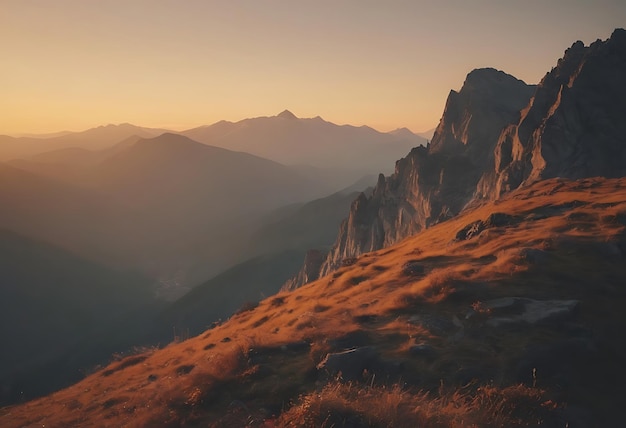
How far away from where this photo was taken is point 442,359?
10.9 metres

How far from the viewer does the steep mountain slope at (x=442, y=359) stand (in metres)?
8.39

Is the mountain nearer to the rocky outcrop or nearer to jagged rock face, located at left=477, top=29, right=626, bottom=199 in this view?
jagged rock face, located at left=477, top=29, right=626, bottom=199

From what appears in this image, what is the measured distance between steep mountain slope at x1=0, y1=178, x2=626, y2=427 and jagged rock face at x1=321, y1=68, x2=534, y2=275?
57999mm

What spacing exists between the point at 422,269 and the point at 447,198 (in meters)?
58.9

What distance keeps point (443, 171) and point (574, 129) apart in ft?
91.1

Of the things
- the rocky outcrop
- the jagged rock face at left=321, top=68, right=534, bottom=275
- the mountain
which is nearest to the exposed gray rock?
the mountain

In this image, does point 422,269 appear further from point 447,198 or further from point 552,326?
point 447,198

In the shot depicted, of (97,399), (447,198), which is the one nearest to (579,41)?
(447,198)

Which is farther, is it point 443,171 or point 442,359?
point 443,171

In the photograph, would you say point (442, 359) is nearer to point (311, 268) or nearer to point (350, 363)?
point (350, 363)

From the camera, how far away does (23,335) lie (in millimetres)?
177250

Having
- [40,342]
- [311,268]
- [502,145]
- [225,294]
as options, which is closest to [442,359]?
[502,145]

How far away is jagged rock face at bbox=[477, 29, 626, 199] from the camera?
51.6 meters

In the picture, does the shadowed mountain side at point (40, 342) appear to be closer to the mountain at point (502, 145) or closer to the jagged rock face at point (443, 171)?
the jagged rock face at point (443, 171)
